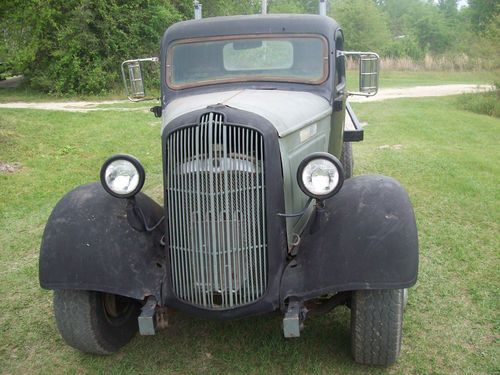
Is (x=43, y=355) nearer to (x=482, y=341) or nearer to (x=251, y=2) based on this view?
(x=482, y=341)

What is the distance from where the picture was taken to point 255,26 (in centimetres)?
455

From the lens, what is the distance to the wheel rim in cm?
350

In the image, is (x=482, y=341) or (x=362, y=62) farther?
(x=362, y=62)

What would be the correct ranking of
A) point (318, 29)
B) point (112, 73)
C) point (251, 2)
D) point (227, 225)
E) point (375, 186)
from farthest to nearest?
point (251, 2)
point (112, 73)
point (318, 29)
point (375, 186)
point (227, 225)

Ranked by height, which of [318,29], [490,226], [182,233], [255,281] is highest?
[318,29]

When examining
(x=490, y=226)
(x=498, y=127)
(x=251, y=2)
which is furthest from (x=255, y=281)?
(x=251, y=2)

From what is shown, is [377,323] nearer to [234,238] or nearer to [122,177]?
[234,238]

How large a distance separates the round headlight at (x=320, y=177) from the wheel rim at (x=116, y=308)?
1.55 metres

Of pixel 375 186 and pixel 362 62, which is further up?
pixel 362 62

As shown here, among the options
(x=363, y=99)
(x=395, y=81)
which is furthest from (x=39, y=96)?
(x=395, y=81)

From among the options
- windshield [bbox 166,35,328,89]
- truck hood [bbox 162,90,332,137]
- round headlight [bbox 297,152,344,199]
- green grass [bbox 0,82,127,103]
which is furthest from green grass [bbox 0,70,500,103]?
round headlight [bbox 297,152,344,199]

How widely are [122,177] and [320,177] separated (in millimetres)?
1149

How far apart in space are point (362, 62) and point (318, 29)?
605 millimetres

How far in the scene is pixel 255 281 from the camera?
9.87 ft
